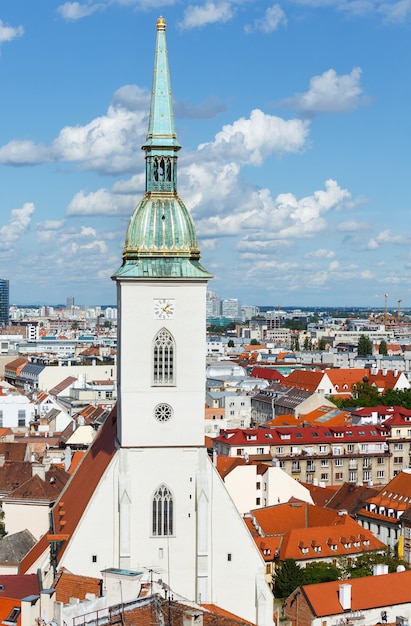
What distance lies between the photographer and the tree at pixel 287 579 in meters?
61.4

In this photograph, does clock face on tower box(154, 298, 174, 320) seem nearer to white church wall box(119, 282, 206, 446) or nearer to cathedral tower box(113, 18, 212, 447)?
cathedral tower box(113, 18, 212, 447)

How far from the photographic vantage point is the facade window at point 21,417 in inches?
5187

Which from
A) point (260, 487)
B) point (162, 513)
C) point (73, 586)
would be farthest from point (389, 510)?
point (73, 586)

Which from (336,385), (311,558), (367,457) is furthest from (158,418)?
(336,385)

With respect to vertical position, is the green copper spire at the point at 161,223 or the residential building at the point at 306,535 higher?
the green copper spire at the point at 161,223

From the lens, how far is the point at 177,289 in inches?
1820

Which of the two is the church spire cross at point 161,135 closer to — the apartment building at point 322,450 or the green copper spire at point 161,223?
the green copper spire at point 161,223

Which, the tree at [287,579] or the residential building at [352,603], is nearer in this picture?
the residential building at [352,603]

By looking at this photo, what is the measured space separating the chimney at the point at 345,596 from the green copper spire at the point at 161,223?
1739 centimetres

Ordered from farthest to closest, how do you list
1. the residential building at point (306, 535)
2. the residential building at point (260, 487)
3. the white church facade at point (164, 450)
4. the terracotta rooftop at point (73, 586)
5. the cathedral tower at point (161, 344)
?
the residential building at point (260, 487) → the residential building at point (306, 535) → the cathedral tower at point (161, 344) → the white church facade at point (164, 450) → the terracotta rooftop at point (73, 586)

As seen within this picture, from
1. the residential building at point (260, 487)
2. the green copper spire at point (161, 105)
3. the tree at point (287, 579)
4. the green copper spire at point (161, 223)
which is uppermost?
the green copper spire at point (161, 105)

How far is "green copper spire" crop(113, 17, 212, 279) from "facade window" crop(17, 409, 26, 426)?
289ft

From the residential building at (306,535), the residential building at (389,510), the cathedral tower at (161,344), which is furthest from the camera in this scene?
the residential building at (389,510)

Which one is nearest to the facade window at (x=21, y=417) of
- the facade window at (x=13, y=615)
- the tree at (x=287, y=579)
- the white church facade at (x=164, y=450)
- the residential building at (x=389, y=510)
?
the residential building at (x=389, y=510)
